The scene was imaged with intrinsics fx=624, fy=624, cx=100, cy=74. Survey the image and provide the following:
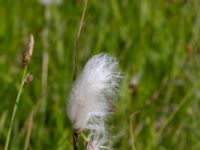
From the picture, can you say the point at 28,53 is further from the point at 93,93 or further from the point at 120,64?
the point at 120,64

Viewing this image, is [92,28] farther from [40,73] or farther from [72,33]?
[40,73]

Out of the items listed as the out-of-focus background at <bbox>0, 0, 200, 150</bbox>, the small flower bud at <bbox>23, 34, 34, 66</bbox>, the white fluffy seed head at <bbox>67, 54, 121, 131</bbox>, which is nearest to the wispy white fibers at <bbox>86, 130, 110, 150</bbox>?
the white fluffy seed head at <bbox>67, 54, 121, 131</bbox>

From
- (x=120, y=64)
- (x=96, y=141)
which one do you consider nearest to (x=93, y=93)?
(x=96, y=141)

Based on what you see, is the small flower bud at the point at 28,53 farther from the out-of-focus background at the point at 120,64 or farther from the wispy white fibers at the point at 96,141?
the out-of-focus background at the point at 120,64

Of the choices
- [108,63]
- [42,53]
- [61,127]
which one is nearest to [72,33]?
[42,53]

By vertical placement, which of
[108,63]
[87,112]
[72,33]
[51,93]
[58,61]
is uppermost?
[72,33]

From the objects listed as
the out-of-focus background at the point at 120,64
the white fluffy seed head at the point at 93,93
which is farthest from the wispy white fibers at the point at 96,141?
the out-of-focus background at the point at 120,64
